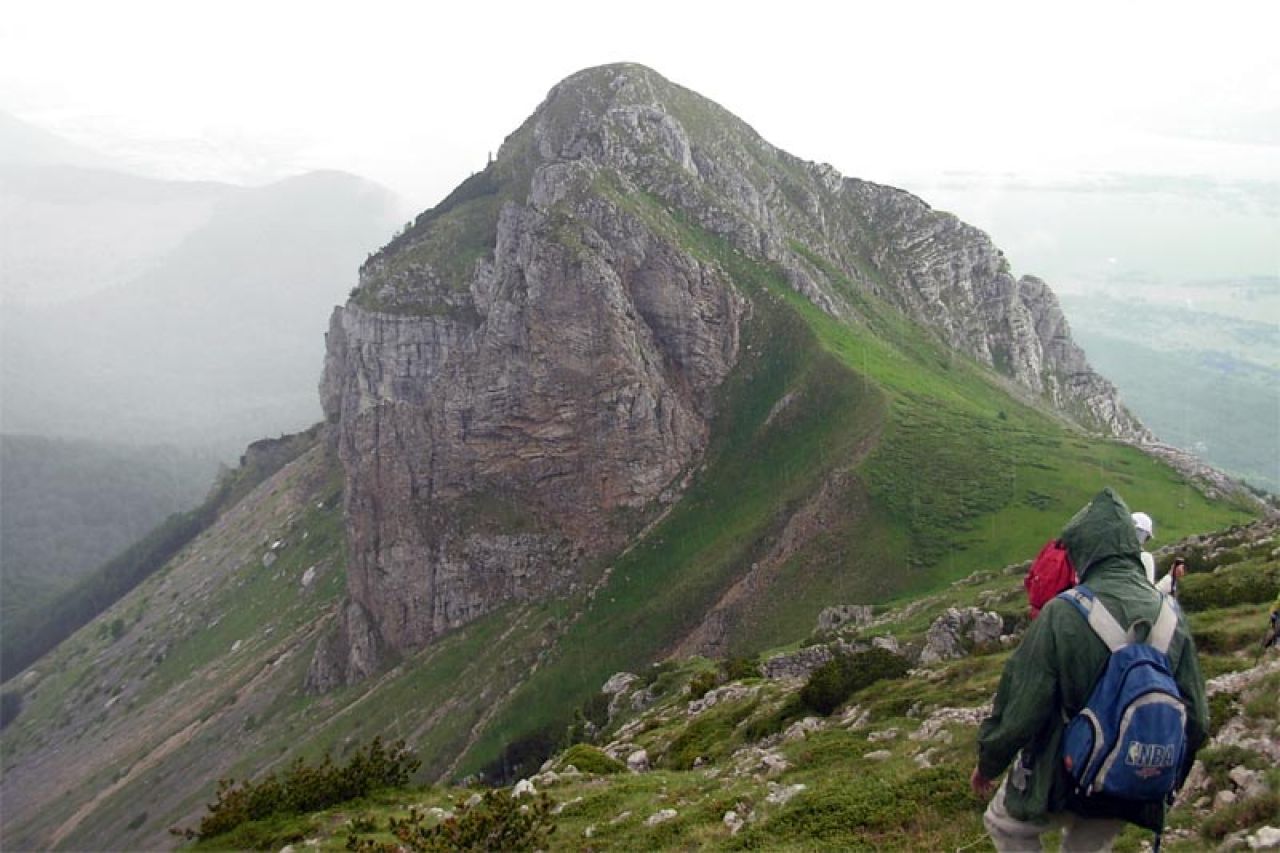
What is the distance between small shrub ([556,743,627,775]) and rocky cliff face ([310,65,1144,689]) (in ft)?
185

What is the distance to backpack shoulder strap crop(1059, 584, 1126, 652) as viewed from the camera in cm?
687

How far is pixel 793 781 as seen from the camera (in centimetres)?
1886

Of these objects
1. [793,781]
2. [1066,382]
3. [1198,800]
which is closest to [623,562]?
[793,781]

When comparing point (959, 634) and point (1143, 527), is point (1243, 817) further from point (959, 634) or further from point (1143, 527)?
point (959, 634)

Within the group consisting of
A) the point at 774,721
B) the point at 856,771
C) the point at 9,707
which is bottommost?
the point at 9,707

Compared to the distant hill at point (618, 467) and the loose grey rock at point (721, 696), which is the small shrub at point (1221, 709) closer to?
the distant hill at point (618, 467)

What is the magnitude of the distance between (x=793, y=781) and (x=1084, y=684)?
13356 millimetres

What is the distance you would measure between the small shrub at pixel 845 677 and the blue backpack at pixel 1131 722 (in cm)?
2056

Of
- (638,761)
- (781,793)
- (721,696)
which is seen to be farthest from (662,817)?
(721,696)

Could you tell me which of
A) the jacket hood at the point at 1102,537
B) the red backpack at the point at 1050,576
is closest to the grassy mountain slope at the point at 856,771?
the red backpack at the point at 1050,576

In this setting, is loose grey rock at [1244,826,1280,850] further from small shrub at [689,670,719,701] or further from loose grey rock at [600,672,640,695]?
loose grey rock at [600,672,640,695]

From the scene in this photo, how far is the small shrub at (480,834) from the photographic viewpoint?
17.5 metres

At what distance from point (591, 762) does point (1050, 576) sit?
77.5 feet

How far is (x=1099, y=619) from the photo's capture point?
6.98 m
